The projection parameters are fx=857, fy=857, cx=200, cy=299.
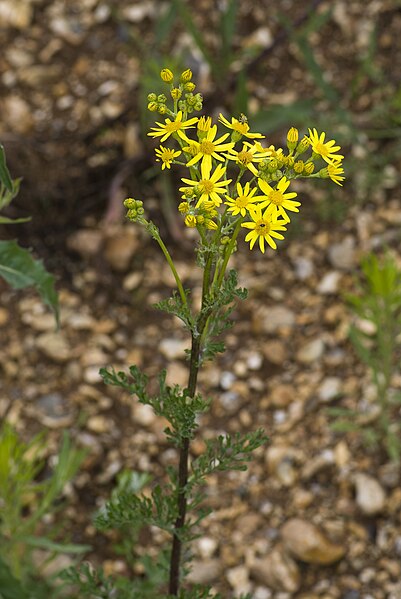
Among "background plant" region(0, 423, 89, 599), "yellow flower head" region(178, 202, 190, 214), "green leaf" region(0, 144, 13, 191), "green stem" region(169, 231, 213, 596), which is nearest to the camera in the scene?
"yellow flower head" region(178, 202, 190, 214)

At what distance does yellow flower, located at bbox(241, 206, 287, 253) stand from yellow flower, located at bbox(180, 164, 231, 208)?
0.06m

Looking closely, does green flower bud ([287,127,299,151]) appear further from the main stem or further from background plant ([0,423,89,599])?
background plant ([0,423,89,599])

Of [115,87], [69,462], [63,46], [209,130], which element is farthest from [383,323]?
[63,46]

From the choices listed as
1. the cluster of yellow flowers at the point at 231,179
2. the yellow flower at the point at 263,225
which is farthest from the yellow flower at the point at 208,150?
the yellow flower at the point at 263,225

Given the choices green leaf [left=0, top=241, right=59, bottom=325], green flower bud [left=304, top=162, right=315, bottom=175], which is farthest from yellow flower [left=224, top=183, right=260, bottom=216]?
green leaf [left=0, top=241, right=59, bottom=325]

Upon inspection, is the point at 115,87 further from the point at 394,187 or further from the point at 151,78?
the point at 394,187

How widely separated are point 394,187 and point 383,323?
3.48 feet

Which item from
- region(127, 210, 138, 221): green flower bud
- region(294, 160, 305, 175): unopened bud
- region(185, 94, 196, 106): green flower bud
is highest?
region(185, 94, 196, 106): green flower bud

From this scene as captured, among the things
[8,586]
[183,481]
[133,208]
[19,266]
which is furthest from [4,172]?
[8,586]

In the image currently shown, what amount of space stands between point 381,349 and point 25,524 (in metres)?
1.14

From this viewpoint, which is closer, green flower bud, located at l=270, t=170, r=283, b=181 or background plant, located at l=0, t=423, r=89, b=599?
green flower bud, located at l=270, t=170, r=283, b=181

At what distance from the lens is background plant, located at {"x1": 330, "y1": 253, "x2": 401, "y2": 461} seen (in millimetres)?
2395

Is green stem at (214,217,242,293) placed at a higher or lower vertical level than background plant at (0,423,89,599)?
lower

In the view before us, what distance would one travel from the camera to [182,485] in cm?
161
